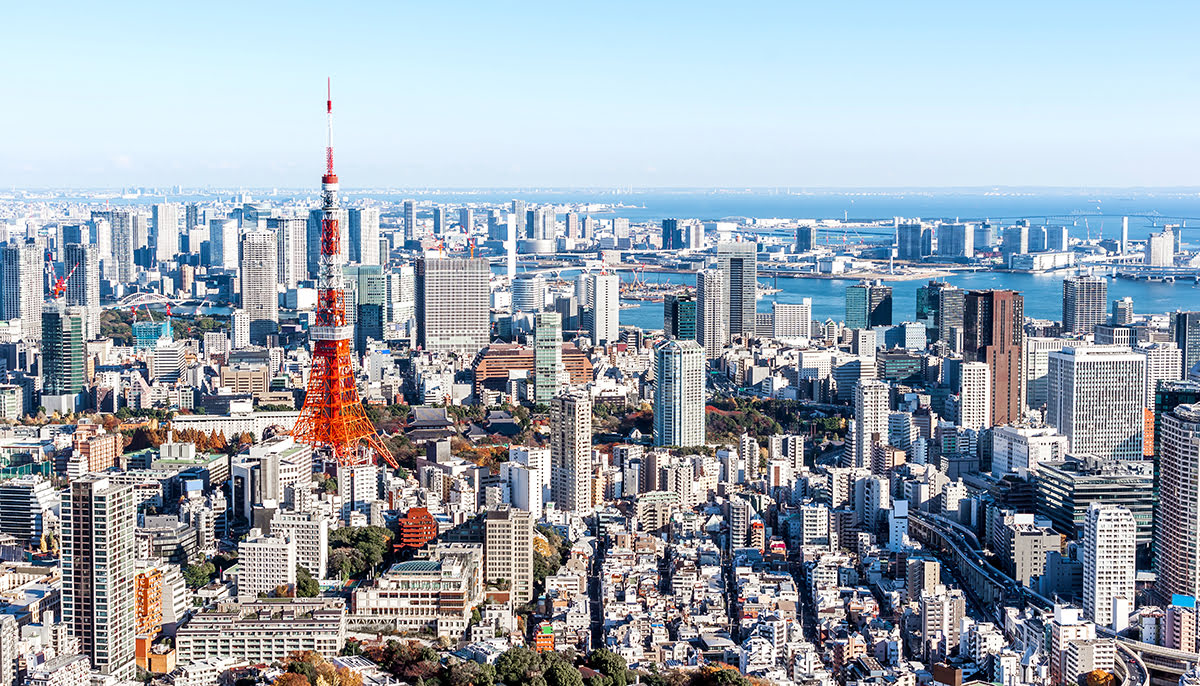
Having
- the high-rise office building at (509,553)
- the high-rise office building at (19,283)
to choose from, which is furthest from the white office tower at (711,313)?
the high-rise office building at (509,553)

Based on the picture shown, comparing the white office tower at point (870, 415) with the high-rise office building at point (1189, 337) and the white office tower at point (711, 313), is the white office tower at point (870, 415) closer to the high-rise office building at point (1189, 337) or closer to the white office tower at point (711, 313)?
the high-rise office building at point (1189, 337)

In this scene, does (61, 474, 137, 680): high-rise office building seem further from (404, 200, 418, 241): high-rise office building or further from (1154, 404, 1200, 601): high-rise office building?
(404, 200, 418, 241): high-rise office building

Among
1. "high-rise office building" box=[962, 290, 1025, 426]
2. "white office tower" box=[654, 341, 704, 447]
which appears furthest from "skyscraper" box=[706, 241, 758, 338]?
"white office tower" box=[654, 341, 704, 447]

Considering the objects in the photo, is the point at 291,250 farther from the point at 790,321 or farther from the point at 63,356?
the point at 63,356

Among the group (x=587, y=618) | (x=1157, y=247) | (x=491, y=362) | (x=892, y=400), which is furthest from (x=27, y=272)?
(x=1157, y=247)

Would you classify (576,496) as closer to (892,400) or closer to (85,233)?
(892,400)

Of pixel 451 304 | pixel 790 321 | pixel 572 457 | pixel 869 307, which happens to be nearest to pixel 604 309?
pixel 451 304
